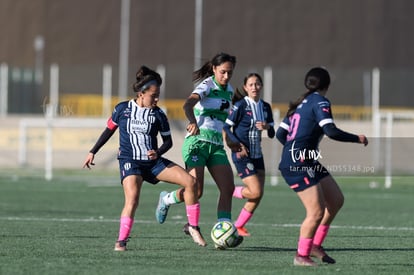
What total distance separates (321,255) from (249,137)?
3.63 metres

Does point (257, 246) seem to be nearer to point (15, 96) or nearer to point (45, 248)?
point (45, 248)

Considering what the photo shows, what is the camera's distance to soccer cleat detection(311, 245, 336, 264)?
428 inches

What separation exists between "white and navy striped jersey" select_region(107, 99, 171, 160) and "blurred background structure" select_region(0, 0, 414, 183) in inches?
1231

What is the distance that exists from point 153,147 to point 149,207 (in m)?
7.93

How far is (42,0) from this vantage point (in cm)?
4791

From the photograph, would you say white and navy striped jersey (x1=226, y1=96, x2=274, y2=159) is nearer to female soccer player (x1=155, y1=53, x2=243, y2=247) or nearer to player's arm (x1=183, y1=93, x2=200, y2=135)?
female soccer player (x1=155, y1=53, x2=243, y2=247)

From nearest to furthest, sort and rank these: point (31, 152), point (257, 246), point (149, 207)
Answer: point (257, 246)
point (149, 207)
point (31, 152)

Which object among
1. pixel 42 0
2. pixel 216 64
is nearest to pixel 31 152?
pixel 42 0

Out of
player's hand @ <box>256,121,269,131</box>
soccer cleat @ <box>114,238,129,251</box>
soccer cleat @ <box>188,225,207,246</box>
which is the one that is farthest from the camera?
player's hand @ <box>256,121,269,131</box>

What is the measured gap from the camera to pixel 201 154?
43.1 feet

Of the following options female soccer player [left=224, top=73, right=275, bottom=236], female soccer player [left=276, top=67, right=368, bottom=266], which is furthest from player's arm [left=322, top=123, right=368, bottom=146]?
female soccer player [left=224, top=73, right=275, bottom=236]

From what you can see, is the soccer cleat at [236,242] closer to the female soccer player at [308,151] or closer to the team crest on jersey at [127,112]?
the female soccer player at [308,151]

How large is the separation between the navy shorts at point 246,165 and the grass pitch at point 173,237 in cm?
84

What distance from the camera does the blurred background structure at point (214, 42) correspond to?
4462 cm
